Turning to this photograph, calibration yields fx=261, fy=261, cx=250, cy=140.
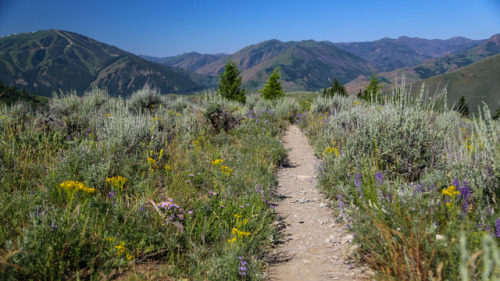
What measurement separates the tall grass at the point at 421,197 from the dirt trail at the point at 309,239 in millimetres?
247

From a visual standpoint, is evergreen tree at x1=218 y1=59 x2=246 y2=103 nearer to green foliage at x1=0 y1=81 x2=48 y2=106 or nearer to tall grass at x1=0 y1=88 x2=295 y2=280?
green foliage at x1=0 y1=81 x2=48 y2=106

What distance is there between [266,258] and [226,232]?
53cm

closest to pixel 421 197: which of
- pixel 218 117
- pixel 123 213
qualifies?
pixel 123 213

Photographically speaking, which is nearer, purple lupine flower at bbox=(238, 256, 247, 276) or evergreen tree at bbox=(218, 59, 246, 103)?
purple lupine flower at bbox=(238, 256, 247, 276)

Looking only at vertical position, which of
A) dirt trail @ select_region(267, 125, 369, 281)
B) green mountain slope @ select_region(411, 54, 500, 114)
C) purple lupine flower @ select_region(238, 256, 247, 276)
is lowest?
dirt trail @ select_region(267, 125, 369, 281)

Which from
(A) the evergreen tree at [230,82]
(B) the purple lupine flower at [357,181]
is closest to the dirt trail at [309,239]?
(B) the purple lupine flower at [357,181]

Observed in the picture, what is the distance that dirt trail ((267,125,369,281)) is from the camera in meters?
2.54

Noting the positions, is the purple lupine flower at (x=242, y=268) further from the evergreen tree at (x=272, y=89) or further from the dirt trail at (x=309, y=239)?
the evergreen tree at (x=272, y=89)

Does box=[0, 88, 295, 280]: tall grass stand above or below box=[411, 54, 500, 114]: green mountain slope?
below

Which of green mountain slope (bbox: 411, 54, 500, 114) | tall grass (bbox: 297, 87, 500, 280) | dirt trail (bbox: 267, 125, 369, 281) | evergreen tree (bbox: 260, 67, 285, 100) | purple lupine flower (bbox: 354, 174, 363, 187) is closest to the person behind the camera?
A: tall grass (bbox: 297, 87, 500, 280)

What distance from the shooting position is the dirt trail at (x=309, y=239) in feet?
8.34

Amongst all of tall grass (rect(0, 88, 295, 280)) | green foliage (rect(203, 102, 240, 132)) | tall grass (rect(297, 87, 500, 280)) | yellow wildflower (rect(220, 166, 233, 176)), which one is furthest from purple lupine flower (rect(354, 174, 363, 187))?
green foliage (rect(203, 102, 240, 132))

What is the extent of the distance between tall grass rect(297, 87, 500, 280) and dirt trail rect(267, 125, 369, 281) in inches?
9.7

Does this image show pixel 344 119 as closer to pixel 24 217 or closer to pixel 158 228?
pixel 158 228
